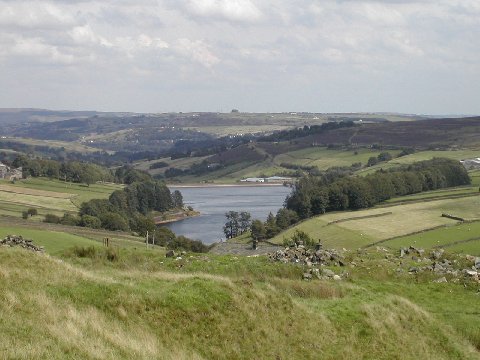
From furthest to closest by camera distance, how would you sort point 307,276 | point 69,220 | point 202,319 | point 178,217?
point 178,217 < point 69,220 < point 307,276 < point 202,319

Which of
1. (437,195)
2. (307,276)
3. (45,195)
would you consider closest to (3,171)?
(45,195)

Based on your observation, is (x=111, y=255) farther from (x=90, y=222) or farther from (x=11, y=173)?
(x=11, y=173)

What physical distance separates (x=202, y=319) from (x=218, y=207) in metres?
142

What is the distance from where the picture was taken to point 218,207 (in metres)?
160

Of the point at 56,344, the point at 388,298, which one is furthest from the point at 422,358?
the point at 56,344

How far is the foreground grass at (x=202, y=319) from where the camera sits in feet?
49.8

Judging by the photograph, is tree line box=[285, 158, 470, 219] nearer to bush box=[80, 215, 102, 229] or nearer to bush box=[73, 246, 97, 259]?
bush box=[80, 215, 102, 229]

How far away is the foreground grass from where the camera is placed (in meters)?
15.2

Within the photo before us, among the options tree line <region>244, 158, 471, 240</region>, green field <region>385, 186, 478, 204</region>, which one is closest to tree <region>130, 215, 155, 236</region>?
tree line <region>244, 158, 471, 240</region>

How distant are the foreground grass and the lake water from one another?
82.5m

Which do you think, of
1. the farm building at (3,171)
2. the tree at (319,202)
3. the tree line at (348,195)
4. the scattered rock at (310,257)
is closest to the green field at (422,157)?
the tree line at (348,195)

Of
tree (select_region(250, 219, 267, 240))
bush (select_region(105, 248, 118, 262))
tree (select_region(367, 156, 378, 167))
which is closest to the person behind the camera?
bush (select_region(105, 248, 118, 262))

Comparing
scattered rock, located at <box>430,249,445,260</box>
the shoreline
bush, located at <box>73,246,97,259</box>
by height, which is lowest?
the shoreline

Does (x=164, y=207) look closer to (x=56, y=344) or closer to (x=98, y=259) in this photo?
(x=98, y=259)
